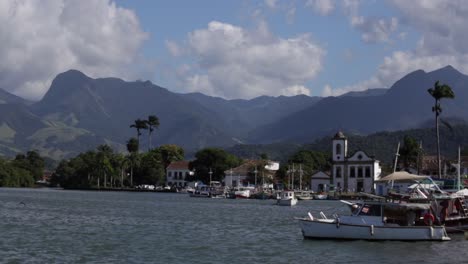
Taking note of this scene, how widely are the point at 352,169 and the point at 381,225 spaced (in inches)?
4840

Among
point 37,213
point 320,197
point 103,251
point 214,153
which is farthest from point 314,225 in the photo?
point 214,153

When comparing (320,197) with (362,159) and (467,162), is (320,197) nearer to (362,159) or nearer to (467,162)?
(362,159)

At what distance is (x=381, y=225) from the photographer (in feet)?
147

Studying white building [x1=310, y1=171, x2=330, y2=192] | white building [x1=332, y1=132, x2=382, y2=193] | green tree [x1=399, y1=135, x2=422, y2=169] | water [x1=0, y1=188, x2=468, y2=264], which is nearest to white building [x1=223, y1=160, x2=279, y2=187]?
white building [x1=310, y1=171, x2=330, y2=192]

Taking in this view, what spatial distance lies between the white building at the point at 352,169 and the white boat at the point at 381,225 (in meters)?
117

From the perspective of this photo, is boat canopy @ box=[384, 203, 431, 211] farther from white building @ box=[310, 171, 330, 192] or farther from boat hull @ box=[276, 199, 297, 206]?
white building @ box=[310, 171, 330, 192]

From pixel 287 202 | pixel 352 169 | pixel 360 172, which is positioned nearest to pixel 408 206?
pixel 287 202

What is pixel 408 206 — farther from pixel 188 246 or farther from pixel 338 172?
pixel 338 172

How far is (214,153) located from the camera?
197375 mm

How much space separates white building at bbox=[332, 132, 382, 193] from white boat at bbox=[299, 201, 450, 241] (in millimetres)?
116945

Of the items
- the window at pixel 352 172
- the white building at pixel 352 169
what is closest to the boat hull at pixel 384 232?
the white building at pixel 352 169

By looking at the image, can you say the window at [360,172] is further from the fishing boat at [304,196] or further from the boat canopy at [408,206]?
the boat canopy at [408,206]

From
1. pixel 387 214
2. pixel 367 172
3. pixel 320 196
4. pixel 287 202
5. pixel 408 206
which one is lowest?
pixel 287 202

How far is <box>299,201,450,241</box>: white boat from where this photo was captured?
4456 centimetres
